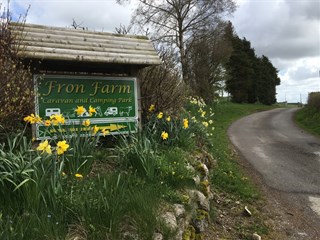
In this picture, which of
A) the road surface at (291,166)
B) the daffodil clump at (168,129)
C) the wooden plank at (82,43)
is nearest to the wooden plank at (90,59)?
the wooden plank at (82,43)

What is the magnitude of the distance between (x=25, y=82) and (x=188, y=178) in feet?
8.07

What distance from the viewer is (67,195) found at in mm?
3396

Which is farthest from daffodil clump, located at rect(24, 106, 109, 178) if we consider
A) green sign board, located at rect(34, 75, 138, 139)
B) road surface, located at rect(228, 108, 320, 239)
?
road surface, located at rect(228, 108, 320, 239)

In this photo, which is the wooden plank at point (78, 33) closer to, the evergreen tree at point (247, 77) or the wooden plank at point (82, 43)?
the wooden plank at point (82, 43)

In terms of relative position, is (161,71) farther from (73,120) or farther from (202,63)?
(202,63)

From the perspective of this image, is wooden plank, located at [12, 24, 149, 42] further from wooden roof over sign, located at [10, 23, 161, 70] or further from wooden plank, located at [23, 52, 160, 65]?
wooden plank, located at [23, 52, 160, 65]

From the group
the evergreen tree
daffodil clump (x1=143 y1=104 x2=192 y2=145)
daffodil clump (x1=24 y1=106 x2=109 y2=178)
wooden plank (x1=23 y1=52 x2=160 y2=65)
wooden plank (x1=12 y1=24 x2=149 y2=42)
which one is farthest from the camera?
the evergreen tree

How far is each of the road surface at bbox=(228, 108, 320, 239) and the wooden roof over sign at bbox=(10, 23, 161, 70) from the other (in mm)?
3688

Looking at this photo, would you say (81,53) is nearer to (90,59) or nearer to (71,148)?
(90,59)

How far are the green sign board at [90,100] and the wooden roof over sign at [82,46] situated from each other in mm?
327

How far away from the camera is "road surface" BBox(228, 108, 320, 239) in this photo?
632cm

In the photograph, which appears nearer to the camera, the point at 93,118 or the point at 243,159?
the point at 93,118

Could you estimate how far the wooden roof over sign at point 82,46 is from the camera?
5.29 metres

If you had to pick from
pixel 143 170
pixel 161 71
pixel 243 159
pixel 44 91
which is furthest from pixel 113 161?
pixel 243 159
